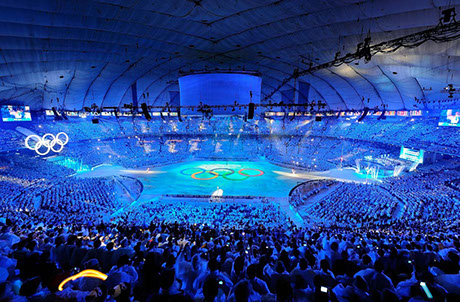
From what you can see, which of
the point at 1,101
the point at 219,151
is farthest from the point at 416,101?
the point at 1,101

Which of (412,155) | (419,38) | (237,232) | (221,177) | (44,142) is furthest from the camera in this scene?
(412,155)

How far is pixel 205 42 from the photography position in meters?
23.1

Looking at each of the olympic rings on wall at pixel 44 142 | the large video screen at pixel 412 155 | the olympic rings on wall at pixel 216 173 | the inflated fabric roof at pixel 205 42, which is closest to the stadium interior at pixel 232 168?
the inflated fabric roof at pixel 205 42

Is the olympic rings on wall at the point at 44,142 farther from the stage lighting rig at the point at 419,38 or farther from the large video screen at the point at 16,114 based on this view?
the stage lighting rig at the point at 419,38

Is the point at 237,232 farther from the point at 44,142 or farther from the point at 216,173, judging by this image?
the point at 44,142

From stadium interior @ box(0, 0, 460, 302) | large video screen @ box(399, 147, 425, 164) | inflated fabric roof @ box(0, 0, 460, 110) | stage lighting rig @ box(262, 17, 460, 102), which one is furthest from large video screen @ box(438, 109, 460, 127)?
stage lighting rig @ box(262, 17, 460, 102)

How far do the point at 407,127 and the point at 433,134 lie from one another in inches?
248

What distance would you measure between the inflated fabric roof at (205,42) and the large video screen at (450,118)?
2.77m

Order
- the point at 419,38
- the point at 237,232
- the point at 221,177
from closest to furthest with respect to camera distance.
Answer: the point at 237,232 → the point at 419,38 → the point at 221,177

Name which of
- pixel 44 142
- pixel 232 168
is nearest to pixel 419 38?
pixel 232 168

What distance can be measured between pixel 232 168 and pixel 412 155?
27145 millimetres

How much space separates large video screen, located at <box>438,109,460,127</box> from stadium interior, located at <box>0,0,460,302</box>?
0.20 m

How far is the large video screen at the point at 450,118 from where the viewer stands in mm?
28547

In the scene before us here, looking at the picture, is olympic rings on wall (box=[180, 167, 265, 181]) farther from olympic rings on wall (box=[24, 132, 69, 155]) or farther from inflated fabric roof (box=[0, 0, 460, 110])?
olympic rings on wall (box=[24, 132, 69, 155])
